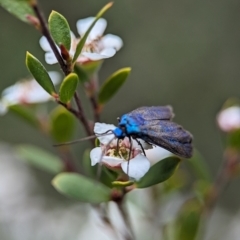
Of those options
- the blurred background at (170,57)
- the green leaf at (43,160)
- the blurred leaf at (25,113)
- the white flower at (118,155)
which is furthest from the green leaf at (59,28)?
the blurred background at (170,57)

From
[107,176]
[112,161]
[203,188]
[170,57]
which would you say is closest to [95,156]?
[112,161]

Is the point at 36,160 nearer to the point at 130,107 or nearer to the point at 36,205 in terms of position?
the point at 36,205

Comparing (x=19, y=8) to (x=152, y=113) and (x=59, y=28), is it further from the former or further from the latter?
(x=152, y=113)

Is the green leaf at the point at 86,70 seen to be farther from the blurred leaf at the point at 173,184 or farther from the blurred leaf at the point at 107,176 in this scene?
the blurred leaf at the point at 173,184

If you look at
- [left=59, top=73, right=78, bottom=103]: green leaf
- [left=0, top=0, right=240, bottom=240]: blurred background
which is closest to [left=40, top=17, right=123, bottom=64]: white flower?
[left=59, top=73, right=78, bottom=103]: green leaf

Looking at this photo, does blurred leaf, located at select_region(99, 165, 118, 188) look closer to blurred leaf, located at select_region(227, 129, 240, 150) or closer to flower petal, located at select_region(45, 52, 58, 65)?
flower petal, located at select_region(45, 52, 58, 65)

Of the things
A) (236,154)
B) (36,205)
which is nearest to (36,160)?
(236,154)
